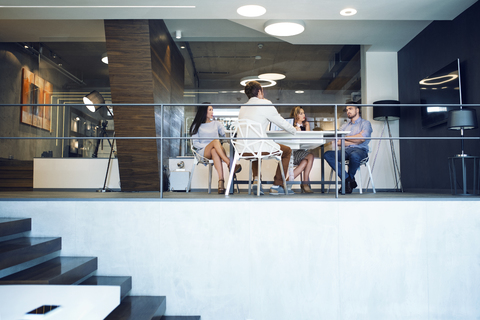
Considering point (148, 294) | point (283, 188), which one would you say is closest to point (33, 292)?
point (148, 294)

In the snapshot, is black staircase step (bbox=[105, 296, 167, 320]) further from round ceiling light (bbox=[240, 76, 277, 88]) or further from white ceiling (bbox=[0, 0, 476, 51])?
round ceiling light (bbox=[240, 76, 277, 88])

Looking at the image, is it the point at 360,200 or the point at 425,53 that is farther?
the point at 425,53

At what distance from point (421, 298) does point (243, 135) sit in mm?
1933

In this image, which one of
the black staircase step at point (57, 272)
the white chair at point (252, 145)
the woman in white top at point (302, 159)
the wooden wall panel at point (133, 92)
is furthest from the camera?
the wooden wall panel at point (133, 92)

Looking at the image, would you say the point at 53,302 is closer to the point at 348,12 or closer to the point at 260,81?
the point at 348,12

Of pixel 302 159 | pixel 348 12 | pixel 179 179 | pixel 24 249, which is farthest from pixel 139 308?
pixel 348 12

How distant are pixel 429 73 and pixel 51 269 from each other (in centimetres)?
472

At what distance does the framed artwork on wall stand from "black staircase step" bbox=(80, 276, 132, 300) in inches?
167

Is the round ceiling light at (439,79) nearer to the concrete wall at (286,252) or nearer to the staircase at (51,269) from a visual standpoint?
the concrete wall at (286,252)

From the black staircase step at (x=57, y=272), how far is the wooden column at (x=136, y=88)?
206 centimetres


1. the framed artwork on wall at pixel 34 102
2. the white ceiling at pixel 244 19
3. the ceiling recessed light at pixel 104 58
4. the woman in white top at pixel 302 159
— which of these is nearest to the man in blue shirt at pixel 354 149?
the woman in white top at pixel 302 159

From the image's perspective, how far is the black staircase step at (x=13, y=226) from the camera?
8.16 feet

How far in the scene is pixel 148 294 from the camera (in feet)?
9.00

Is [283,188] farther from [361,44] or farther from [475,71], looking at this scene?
[361,44]
